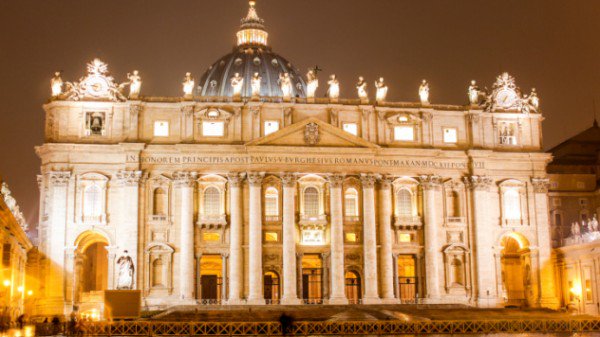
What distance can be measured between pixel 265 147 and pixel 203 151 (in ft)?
16.2

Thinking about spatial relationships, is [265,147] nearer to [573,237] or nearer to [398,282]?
[398,282]

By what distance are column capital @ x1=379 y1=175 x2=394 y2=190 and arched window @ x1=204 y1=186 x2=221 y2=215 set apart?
515 inches

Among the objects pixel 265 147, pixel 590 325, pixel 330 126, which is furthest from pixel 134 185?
pixel 590 325

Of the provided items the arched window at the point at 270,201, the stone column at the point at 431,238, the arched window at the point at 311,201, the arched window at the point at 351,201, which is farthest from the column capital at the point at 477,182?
the arched window at the point at 270,201

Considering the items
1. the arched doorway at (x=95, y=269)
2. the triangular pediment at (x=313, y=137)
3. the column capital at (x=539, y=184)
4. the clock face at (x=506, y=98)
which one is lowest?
the arched doorway at (x=95, y=269)

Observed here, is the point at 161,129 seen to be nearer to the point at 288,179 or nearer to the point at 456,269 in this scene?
the point at 288,179

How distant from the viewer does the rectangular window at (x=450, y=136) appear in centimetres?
7312

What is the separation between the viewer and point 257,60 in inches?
4048

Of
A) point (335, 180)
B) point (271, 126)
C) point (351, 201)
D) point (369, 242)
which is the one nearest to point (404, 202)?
point (351, 201)

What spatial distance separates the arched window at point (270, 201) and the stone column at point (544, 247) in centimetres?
2174

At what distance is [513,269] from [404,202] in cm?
1308

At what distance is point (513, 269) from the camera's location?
252 ft

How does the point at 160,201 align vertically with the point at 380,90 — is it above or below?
below

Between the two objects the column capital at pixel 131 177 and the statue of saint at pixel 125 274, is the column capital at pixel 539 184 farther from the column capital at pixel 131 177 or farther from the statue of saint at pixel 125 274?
the statue of saint at pixel 125 274
